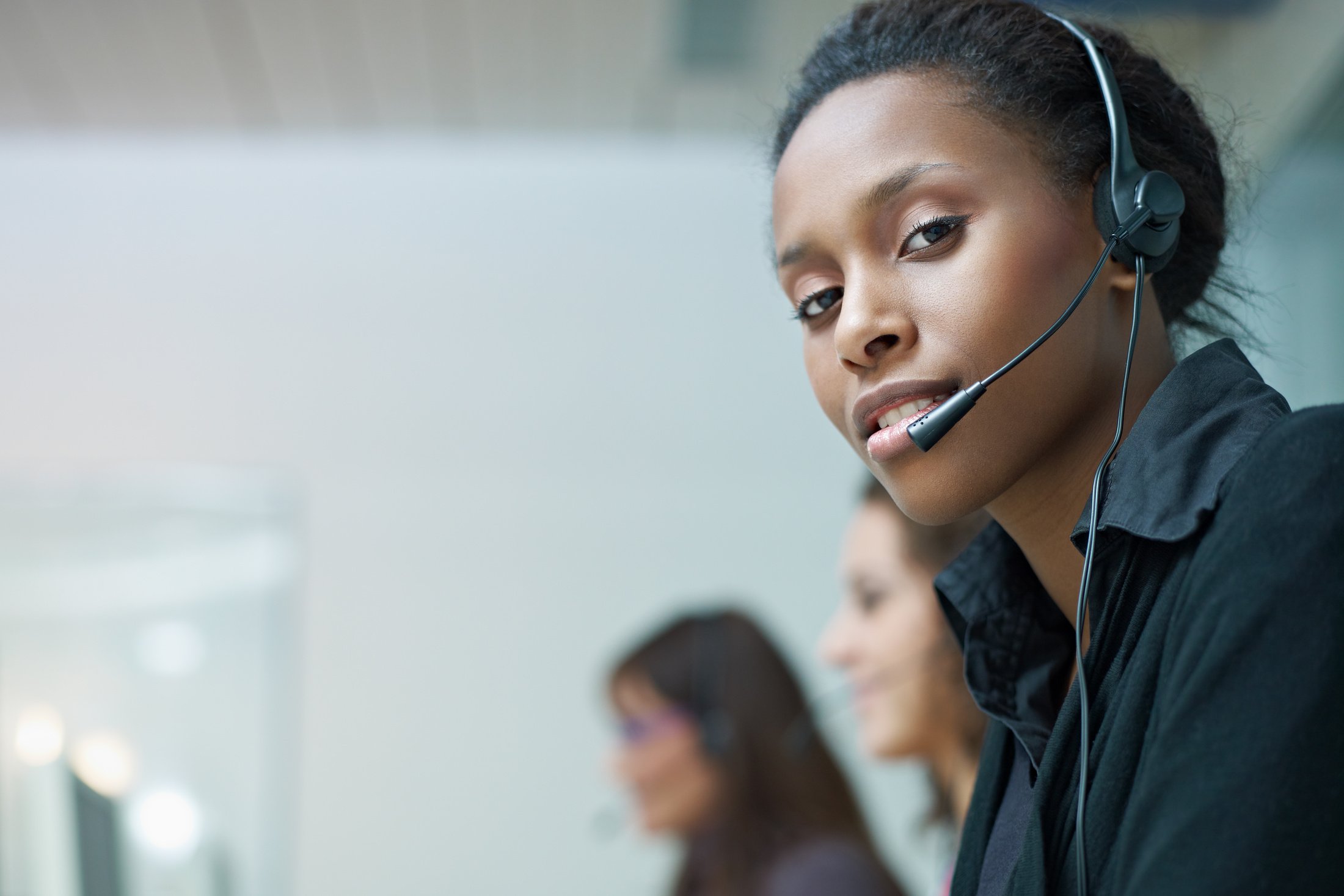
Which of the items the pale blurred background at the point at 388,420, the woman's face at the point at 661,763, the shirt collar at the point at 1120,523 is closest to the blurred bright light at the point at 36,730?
the pale blurred background at the point at 388,420

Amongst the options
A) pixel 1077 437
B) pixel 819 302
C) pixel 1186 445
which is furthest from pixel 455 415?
pixel 1186 445

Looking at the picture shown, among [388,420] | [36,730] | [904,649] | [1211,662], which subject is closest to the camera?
[1211,662]

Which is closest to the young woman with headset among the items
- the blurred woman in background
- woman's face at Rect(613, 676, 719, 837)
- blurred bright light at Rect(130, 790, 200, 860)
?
the blurred woman in background

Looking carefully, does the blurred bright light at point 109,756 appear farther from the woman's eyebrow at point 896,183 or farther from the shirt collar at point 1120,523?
the woman's eyebrow at point 896,183

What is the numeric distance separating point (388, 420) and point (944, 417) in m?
2.80

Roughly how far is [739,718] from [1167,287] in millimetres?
Answer: 1811

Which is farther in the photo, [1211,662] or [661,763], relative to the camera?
[661,763]

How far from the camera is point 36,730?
2.93 metres

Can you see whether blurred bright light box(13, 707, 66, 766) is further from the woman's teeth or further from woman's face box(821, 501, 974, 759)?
the woman's teeth

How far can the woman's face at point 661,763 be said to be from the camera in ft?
8.10

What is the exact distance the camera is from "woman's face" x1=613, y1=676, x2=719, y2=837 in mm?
2469

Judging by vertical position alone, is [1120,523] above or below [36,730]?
below

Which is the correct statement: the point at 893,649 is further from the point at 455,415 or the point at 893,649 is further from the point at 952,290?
the point at 455,415

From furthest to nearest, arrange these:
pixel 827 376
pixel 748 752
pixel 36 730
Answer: pixel 36 730
pixel 748 752
pixel 827 376
